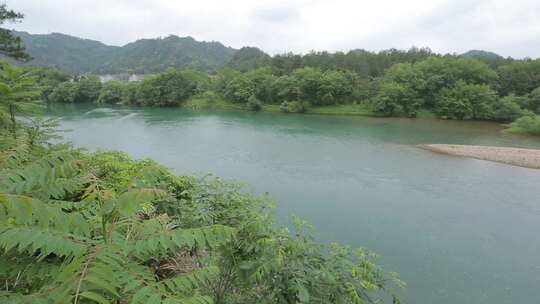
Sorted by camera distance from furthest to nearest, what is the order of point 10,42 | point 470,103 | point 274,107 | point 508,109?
point 274,107, point 470,103, point 508,109, point 10,42

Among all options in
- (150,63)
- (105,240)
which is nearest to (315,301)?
(105,240)

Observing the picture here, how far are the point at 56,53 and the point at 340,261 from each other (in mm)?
142949

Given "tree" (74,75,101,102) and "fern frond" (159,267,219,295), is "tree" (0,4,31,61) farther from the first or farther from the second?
"tree" (74,75,101,102)

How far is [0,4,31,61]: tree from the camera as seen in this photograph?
40.6 ft

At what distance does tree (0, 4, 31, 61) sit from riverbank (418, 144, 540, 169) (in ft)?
71.5

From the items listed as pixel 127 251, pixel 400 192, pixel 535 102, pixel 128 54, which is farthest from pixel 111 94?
pixel 128 54

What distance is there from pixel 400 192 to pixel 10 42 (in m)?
17.8

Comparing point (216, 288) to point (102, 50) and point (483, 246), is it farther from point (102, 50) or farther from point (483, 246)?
point (102, 50)

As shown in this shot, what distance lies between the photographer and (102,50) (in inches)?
5408

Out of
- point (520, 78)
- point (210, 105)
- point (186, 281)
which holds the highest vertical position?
point (520, 78)

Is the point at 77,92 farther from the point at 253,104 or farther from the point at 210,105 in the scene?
the point at 253,104

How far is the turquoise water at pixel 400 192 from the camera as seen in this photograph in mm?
6641

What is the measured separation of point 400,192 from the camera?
37.3 feet

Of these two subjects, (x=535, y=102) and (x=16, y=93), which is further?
(x=535, y=102)
